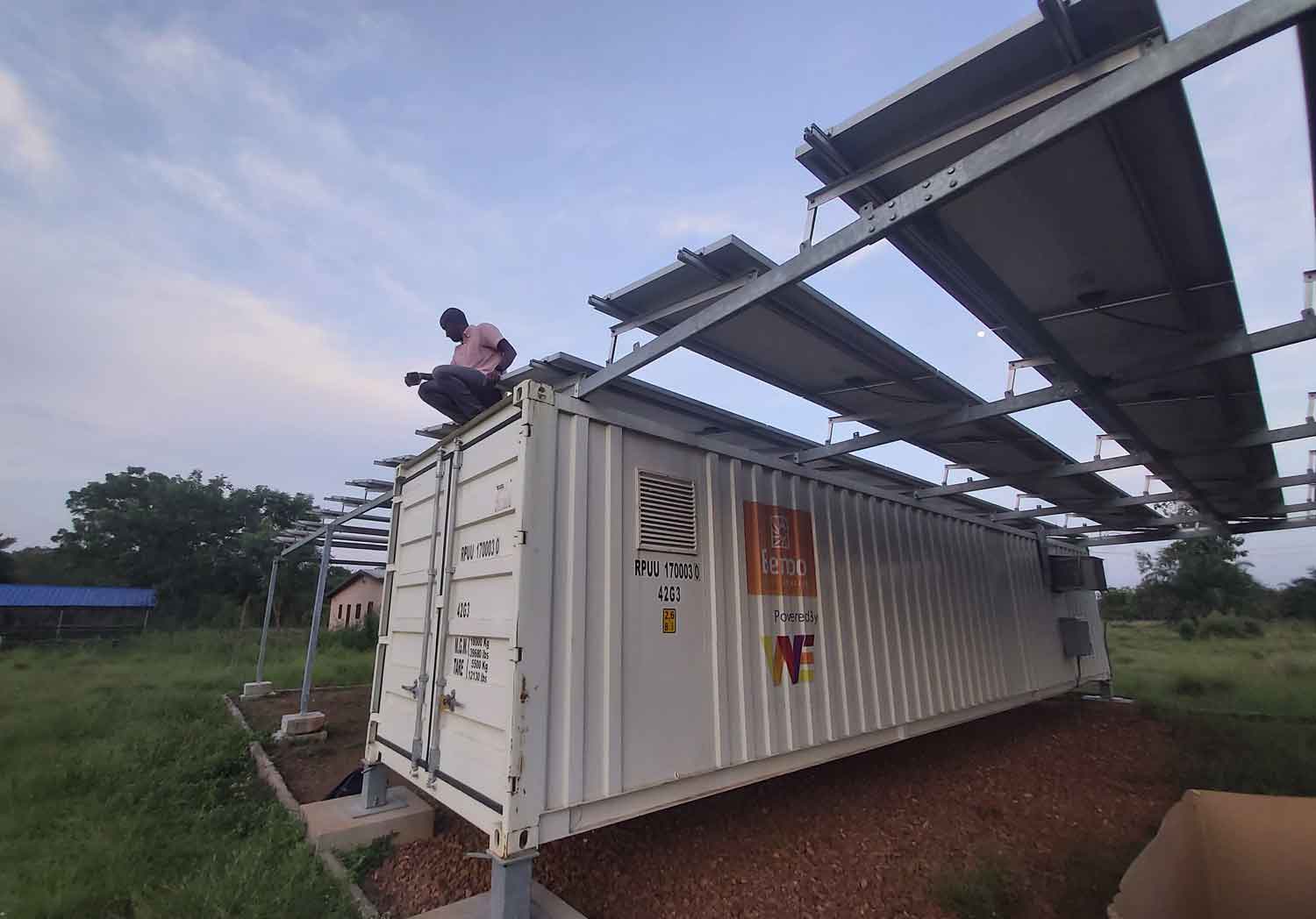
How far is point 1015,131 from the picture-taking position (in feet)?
7.70

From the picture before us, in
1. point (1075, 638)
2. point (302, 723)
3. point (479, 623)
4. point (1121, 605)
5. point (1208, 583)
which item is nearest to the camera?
point (479, 623)

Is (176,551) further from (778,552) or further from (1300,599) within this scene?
(1300,599)

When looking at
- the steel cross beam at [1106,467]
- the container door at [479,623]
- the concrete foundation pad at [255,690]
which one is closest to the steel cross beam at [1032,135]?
the container door at [479,623]

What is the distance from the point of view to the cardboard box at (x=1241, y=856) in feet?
9.35

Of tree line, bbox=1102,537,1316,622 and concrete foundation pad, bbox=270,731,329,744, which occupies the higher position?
tree line, bbox=1102,537,1316,622

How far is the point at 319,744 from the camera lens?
779 centimetres

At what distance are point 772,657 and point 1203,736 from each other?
737cm

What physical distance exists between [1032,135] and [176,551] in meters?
41.7

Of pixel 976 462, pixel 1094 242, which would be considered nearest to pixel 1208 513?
pixel 976 462

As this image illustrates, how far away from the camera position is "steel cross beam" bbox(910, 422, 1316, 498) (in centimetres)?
567

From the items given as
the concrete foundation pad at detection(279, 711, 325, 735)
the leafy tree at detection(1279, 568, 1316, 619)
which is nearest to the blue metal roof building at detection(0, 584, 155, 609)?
the concrete foundation pad at detection(279, 711, 325, 735)

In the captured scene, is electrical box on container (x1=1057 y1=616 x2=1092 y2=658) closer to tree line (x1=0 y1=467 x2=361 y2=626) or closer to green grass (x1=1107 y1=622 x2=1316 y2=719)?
green grass (x1=1107 y1=622 x2=1316 y2=719)

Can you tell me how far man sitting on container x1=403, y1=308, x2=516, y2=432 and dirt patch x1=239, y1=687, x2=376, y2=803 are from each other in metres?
4.16

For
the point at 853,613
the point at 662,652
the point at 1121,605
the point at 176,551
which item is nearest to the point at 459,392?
the point at 662,652
